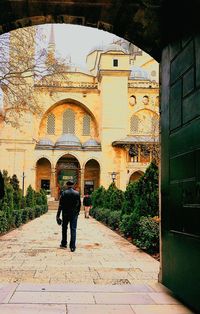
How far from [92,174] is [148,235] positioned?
37.6 m

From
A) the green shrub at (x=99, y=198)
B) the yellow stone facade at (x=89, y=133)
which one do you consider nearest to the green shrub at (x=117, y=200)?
the green shrub at (x=99, y=198)

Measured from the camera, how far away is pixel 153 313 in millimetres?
Result: 3977

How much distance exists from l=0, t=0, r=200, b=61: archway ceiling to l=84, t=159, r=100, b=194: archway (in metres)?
40.8

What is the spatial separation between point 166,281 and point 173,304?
62 centimetres

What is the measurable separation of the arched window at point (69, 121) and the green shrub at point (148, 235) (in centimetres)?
3746

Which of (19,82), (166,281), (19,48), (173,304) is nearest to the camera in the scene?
(173,304)

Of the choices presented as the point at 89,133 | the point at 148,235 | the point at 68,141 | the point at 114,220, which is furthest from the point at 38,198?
the point at 148,235

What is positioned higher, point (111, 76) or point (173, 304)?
point (111, 76)

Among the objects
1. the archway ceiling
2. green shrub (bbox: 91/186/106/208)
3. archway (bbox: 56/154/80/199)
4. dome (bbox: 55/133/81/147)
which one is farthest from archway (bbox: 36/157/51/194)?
the archway ceiling

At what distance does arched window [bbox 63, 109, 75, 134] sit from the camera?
154 ft

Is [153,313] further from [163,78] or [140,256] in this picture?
[140,256]

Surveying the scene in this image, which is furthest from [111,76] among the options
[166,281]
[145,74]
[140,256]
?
[166,281]

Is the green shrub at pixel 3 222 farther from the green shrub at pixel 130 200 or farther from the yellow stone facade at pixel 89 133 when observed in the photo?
the yellow stone facade at pixel 89 133

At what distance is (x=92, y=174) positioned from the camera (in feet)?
153
